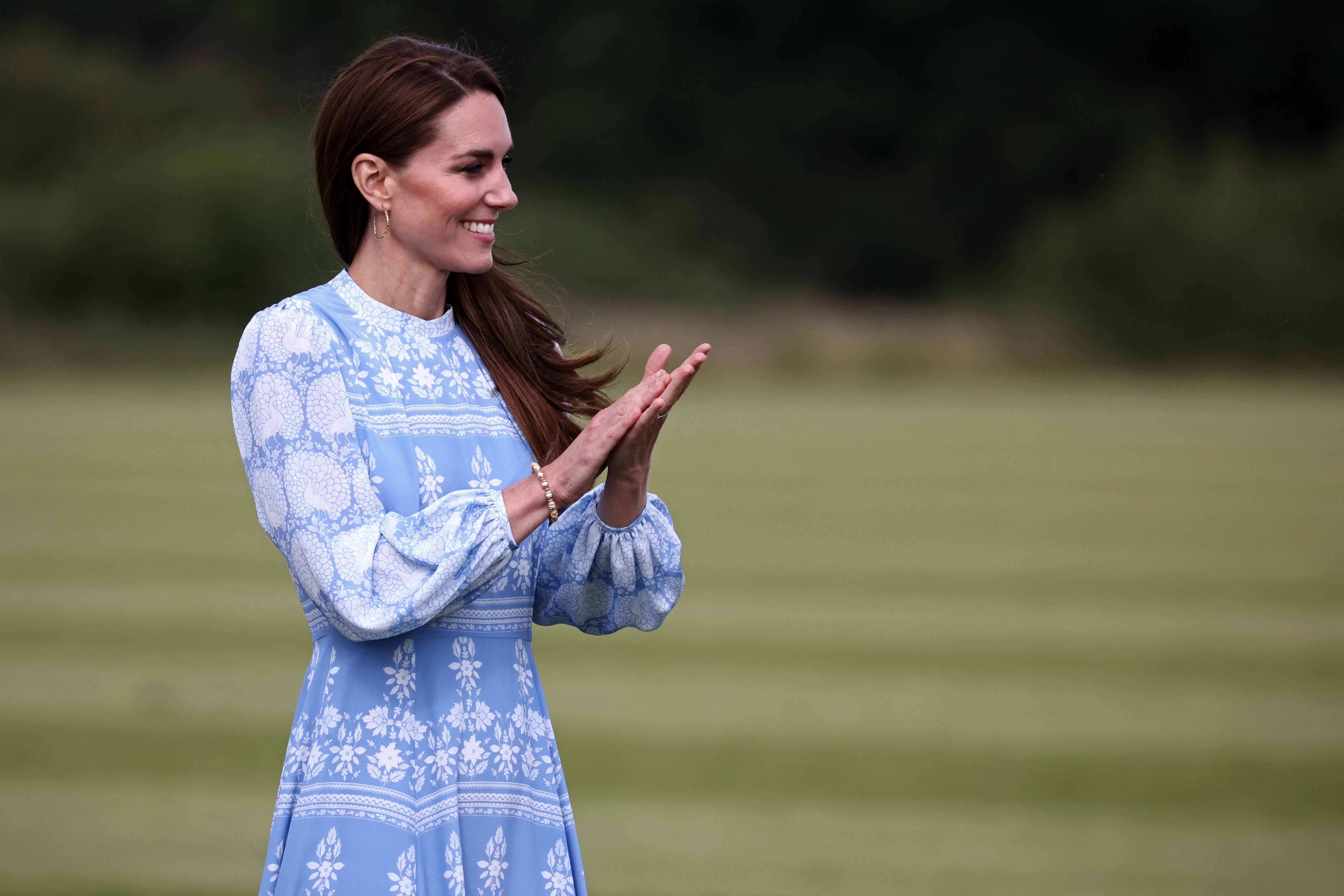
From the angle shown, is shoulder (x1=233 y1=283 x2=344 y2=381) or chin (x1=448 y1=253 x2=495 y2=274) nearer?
shoulder (x1=233 y1=283 x2=344 y2=381)

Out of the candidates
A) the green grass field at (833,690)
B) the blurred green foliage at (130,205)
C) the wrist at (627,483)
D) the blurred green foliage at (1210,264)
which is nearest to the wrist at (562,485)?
the wrist at (627,483)

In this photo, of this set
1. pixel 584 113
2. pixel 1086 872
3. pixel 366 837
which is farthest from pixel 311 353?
pixel 584 113

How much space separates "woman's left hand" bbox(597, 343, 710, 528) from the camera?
6.75ft

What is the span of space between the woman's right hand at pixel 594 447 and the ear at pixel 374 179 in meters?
0.44

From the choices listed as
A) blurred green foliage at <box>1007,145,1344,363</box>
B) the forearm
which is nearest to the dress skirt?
the forearm

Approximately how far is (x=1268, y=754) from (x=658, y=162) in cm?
4459

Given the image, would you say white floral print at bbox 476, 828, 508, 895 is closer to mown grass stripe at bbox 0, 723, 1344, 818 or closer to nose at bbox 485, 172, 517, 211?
nose at bbox 485, 172, 517, 211

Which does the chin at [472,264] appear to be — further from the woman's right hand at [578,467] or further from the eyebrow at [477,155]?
the woman's right hand at [578,467]

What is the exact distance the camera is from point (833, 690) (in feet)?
26.3

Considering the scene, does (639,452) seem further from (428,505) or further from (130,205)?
(130,205)

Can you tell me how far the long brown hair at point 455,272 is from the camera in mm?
2166

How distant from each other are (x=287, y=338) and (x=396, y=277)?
0.74 feet

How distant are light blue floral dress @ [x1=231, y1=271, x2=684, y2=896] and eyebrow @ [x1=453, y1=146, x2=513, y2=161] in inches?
9.2

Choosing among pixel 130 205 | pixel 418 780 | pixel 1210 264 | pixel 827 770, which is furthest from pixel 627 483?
pixel 130 205
